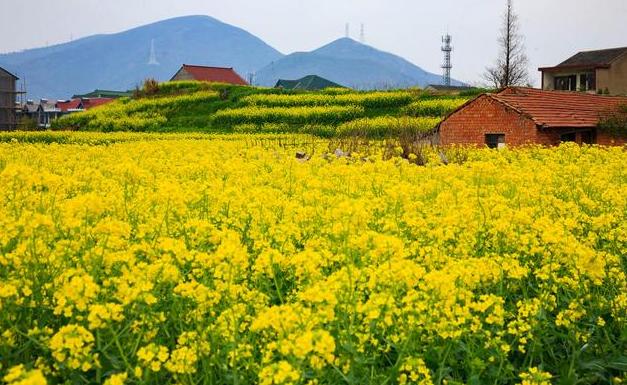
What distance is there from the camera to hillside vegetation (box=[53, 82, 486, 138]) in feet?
110

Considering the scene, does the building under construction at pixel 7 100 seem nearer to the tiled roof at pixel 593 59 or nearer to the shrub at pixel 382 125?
the shrub at pixel 382 125

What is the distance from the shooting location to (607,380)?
14.1ft

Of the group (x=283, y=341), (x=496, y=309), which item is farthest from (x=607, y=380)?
(x=283, y=341)

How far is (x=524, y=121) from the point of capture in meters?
21.0

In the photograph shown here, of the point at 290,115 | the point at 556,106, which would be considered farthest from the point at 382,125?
the point at 556,106

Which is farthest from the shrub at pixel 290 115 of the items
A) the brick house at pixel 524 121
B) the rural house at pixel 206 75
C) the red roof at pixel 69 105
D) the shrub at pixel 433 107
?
the red roof at pixel 69 105

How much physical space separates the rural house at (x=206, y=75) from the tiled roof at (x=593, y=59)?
27670 mm

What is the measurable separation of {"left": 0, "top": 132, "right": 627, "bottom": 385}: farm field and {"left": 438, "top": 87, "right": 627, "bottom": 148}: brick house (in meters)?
15.0

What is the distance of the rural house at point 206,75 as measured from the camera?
60531 millimetres

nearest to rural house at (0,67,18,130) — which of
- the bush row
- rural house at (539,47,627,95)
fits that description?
the bush row

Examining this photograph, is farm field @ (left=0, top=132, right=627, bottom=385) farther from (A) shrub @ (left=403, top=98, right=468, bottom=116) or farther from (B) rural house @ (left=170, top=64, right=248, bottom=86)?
(B) rural house @ (left=170, top=64, right=248, bottom=86)

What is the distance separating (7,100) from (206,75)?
61.0ft

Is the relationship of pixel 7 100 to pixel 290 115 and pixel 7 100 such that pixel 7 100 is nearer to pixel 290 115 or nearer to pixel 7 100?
pixel 7 100

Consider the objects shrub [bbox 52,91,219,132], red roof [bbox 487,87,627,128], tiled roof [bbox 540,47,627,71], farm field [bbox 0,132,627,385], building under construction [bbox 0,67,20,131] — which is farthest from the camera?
building under construction [bbox 0,67,20,131]
